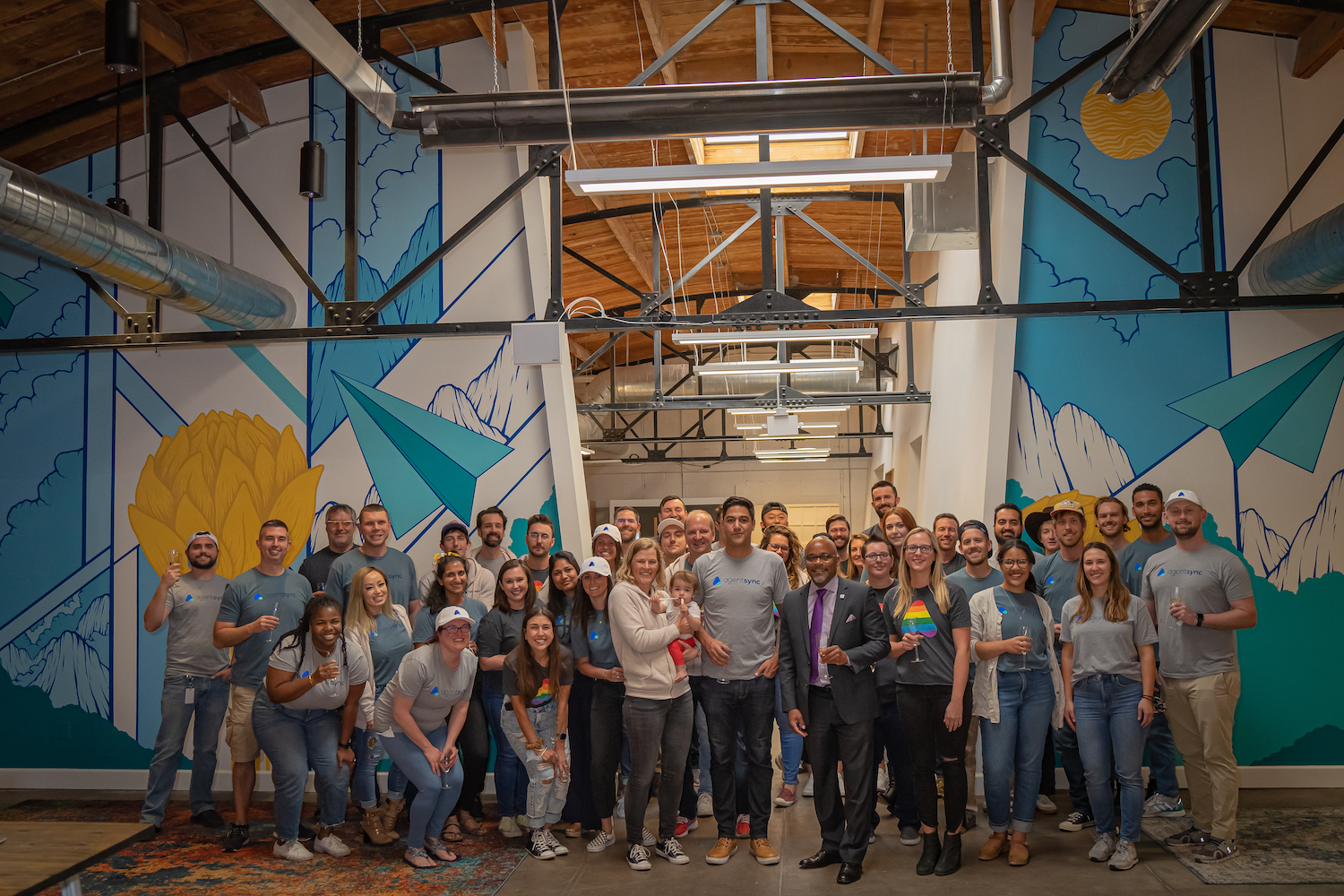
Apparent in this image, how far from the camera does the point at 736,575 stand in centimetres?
462

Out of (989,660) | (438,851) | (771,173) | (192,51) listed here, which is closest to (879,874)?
(989,660)

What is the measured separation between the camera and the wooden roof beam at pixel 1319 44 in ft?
19.1

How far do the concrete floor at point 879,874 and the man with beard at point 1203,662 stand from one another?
0.32 metres

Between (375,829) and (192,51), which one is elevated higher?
(192,51)

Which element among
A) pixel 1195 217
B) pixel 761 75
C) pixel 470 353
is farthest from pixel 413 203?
pixel 1195 217

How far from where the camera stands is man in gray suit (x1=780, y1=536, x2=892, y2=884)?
173 inches

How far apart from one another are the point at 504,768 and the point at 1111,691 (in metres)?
3.04

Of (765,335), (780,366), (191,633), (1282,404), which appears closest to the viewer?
(191,633)

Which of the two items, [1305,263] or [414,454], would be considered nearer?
[1305,263]

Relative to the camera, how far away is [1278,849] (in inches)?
184

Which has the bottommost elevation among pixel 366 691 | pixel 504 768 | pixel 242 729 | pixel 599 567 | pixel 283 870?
pixel 283 870

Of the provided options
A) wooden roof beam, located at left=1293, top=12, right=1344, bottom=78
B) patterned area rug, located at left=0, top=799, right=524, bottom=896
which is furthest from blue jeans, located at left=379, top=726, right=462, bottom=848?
wooden roof beam, located at left=1293, top=12, right=1344, bottom=78

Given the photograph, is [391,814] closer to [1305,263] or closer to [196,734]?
[196,734]

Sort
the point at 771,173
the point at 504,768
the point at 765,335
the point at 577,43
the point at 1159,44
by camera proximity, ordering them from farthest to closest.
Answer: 1. the point at 765,335
2. the point at 577,43
3. the point at 504,768
4. the point at 771,173
5. the point at 1159,44
